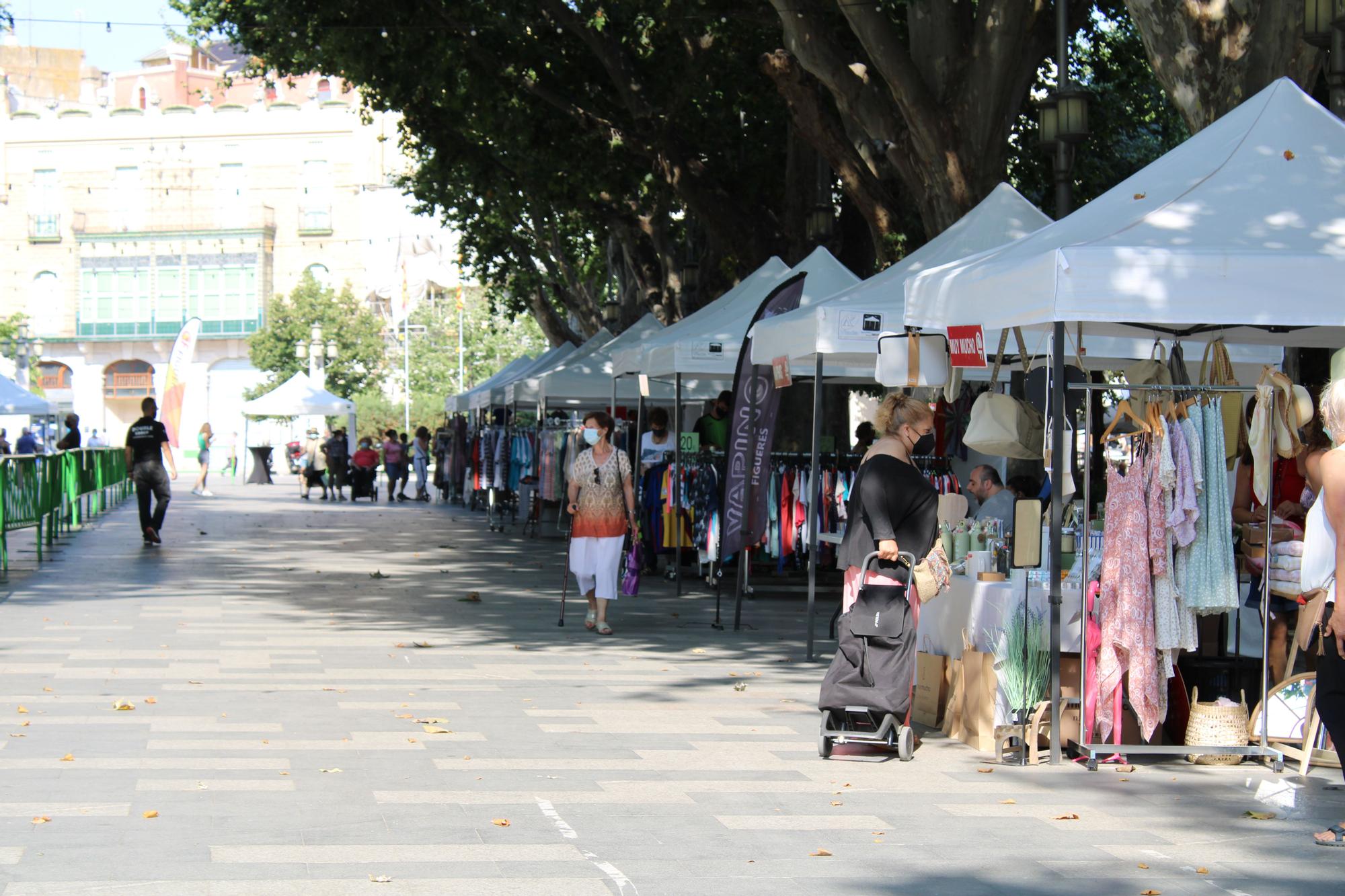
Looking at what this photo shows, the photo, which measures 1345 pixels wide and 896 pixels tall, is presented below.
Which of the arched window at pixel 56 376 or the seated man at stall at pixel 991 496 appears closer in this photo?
the seated man at stall at pixel 991 496

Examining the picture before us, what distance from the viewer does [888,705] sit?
326 inches

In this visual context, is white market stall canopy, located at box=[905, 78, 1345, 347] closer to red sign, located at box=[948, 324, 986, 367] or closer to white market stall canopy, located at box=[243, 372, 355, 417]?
red sign, located at box=[948, 324, 986, 367]

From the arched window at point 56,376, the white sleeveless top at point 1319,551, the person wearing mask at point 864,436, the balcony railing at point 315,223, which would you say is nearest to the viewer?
the white sleeveless top at point 1319,551

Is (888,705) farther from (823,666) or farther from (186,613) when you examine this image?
(186,613)

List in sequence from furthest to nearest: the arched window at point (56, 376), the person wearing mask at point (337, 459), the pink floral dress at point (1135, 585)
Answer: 1. the arched window at point (56, 376)
2. the person wearing mask at point (337, 459)
3. the pink floral dress at point (1135, 585)

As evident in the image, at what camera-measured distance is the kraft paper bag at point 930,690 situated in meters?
9.46

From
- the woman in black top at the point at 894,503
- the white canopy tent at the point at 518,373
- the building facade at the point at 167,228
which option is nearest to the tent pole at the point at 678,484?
the woman in black top at the point at 894,503

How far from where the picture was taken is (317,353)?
57781 millimetres

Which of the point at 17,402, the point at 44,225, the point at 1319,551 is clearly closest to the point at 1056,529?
the point at 1319,551

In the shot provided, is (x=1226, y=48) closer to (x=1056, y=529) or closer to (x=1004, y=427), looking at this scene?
(x=1004, y=427)

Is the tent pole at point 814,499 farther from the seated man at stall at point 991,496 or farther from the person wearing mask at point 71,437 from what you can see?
the person wearing mask at point 71,437

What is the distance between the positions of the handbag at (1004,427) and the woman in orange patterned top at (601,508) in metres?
3.75

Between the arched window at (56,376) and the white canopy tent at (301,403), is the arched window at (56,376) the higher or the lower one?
the higher one

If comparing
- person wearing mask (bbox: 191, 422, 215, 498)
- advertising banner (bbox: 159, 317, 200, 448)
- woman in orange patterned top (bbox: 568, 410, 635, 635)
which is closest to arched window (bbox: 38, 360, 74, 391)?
person wearing mask (bbox: 191, 422, 215, 498)
